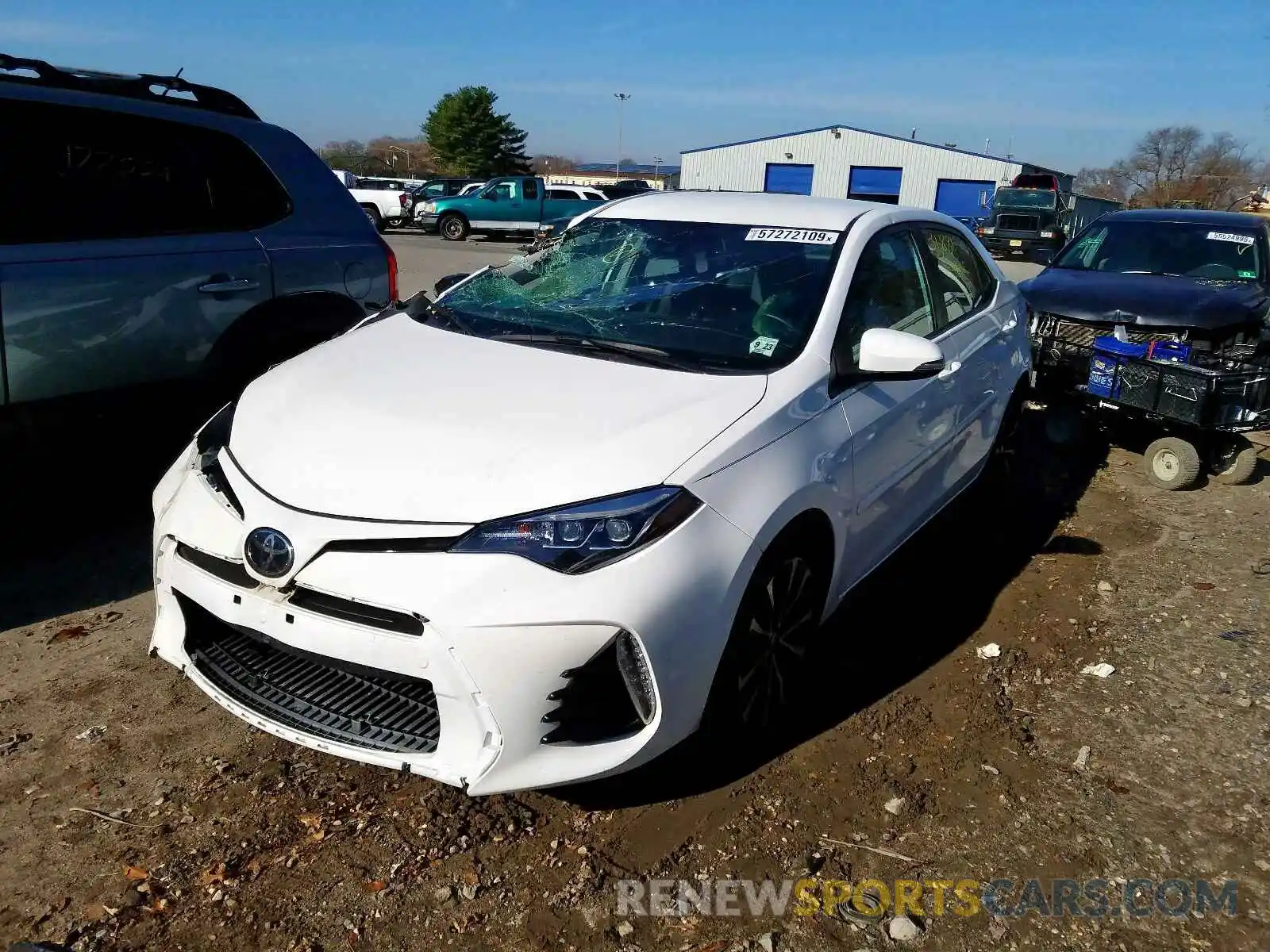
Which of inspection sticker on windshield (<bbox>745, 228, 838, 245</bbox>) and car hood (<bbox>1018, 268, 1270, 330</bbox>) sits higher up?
inspection sticker on windshield (<bbox>745, 228, 838, 245</bbox>)

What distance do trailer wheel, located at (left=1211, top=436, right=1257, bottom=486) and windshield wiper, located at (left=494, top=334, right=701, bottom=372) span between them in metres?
4.89

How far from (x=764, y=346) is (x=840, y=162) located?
53239 mm

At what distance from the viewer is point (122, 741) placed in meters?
2.97

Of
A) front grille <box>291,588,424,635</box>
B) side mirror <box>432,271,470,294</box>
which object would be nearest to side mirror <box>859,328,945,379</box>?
front grille <box>291,588,424,635</box>

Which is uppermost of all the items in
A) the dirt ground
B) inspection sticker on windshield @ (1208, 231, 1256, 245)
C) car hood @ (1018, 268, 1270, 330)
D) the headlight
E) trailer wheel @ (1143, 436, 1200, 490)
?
inspection sticker on windshield @ (1208, 231, 1256, 245)

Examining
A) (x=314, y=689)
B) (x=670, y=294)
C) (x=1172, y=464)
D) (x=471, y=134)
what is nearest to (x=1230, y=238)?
(x=1172, y=464)

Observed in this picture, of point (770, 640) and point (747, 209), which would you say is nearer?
point (770, 640)

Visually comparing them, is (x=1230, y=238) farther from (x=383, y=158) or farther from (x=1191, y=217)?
(x=383, y=158)

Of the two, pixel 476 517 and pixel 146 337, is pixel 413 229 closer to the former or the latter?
pixel 146 337

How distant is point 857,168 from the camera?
173 feet

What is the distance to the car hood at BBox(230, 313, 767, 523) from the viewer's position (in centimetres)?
242

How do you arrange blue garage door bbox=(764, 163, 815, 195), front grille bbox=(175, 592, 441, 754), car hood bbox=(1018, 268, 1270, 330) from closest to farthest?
front grille bbox=(175, 592, 441, 754)
car hood bbox=(1018, 268, 1270, 330)
blue garage door bbox=(764, 163, 815, 195)

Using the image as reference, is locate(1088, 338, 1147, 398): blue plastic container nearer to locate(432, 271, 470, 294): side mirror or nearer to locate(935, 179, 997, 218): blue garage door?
locate(432, 271, 470, 294): side mirror

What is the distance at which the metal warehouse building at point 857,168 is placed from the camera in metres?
50.2
